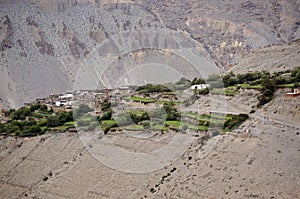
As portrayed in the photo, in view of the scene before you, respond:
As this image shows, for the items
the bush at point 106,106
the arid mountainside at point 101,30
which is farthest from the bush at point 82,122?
the arid mountainside at point 101,30

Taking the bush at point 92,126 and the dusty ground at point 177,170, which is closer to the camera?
the dusty ground at point 177,170

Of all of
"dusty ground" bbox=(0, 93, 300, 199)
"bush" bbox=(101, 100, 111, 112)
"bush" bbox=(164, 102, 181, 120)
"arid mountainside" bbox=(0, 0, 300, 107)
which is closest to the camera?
"dusty ground" bbox=(0, 93, 300, 199)

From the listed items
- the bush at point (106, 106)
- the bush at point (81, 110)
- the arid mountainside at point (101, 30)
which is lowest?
the bush at point (81, 110)

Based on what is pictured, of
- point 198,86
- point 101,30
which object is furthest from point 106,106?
point 101,30

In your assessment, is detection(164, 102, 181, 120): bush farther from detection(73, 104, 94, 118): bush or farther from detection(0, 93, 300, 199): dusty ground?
detection(73, 104, 94, 118): bush

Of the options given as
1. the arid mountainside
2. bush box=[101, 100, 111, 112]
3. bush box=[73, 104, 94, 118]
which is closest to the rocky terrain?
the arid mountainside

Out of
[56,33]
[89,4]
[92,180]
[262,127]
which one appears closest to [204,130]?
[262,127]

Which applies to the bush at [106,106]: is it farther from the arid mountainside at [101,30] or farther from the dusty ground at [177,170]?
the arid mountainside at [101,30]

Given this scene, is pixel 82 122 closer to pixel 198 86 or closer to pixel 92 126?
pixel 92 126
